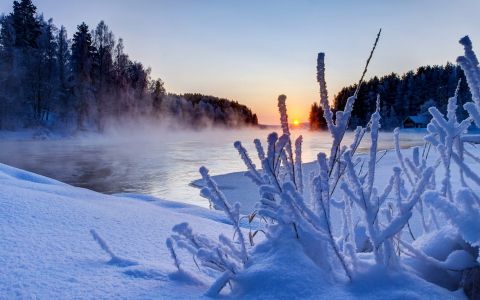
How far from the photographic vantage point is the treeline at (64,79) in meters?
34.6


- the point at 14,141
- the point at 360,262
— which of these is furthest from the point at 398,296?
the point at 14,141

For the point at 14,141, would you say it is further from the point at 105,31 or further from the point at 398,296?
the point at 398,296

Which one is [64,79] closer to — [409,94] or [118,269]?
[118,269]

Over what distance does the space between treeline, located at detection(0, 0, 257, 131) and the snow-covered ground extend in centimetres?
3531

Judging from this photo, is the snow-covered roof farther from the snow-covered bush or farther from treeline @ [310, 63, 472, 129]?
the snow-covered bush

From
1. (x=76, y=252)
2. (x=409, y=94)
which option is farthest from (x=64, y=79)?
(x=409, y=94)

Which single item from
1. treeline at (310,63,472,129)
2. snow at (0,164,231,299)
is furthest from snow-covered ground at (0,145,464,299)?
treeline at (310,63,472,129)

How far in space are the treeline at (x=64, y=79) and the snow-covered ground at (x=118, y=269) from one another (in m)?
35.3

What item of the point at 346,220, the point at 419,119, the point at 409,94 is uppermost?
the point at 409,94

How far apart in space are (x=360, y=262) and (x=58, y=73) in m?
44.0

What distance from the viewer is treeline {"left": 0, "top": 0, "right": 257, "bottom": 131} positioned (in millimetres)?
34625

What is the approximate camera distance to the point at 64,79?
39.4 meters

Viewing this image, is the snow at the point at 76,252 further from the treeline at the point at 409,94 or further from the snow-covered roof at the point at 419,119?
the snow-covered roof at the point at 419,119

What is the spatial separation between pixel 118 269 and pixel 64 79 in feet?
141
